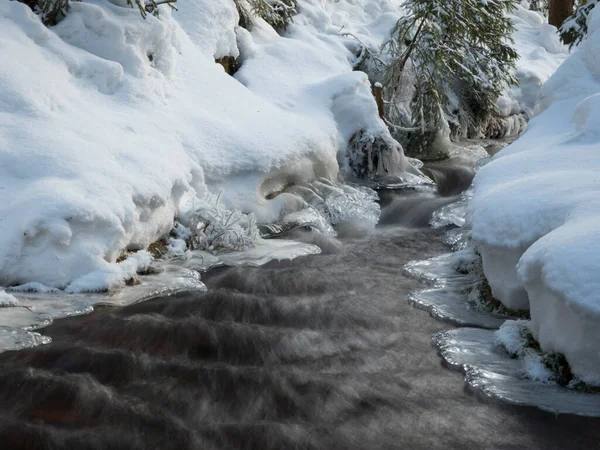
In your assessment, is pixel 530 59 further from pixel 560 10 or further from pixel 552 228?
pixel 552 228

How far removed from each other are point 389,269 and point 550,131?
2131mm

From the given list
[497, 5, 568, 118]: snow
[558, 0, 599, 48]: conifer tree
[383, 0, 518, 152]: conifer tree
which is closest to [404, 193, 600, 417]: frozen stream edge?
[558, 0, 599, 48]: conifer tree

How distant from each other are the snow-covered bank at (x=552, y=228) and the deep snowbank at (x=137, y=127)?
2617 mm

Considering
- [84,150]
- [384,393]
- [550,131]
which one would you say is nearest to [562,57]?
[550,131]

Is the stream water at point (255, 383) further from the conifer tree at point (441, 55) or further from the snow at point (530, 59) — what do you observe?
the snow at point (530, 59)

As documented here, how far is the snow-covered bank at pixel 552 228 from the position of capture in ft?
12.4

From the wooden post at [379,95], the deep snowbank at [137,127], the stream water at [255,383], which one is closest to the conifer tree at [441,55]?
the wooden post at [379,95]

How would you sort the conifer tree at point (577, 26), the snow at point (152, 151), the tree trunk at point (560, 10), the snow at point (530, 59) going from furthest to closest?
the tree trunk at point (560, 10), the snow at point (530, 59), the conifer tree at point (577, 26), the snow at point (152, 151)

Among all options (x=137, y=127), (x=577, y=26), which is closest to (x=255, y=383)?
(x=137, y=127)

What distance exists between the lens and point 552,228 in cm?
462

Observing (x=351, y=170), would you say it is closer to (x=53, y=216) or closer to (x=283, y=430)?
(x=53, y=216)

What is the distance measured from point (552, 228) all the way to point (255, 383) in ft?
6.82

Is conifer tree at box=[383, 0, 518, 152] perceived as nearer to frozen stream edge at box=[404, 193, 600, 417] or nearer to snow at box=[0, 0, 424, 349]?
snow at box=[0, 0, 424, 349]

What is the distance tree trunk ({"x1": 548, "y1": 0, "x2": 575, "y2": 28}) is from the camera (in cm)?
1862
